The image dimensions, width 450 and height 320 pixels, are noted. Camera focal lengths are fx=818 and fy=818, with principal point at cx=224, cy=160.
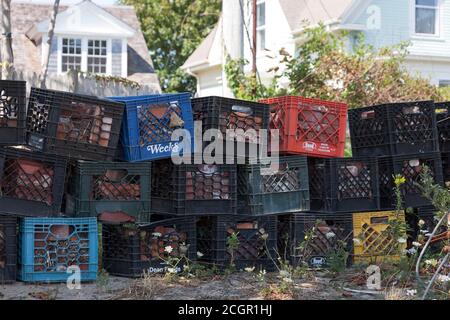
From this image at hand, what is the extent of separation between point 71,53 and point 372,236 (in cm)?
2106

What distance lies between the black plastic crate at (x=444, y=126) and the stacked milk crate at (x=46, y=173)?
3.63 m

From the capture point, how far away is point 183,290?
7164 millimetres

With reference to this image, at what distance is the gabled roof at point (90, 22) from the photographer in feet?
90.9

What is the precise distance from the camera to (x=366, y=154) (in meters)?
8.81

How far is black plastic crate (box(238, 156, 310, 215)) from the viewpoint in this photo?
800 cm

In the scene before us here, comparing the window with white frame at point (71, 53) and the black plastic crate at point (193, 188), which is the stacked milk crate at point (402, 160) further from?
the window with white frame at point (71, 53)

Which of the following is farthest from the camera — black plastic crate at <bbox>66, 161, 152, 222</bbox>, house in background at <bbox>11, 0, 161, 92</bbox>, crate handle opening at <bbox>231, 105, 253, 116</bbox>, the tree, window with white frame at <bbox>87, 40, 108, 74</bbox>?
the tree

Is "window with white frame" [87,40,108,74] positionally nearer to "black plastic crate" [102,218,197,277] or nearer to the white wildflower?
"black plastic crate" [102,218,197,277]

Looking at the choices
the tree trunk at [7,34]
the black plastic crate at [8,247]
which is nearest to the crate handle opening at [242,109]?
the black plastic crate at [8,247]

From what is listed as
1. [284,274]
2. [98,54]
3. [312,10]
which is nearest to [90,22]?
[98,54]

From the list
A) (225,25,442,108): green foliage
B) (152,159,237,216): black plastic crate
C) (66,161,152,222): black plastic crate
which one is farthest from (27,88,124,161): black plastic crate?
(225,25,442,108): green foliage

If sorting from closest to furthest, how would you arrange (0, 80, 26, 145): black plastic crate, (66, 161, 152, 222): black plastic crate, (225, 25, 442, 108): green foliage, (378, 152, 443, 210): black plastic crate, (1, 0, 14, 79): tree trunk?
(0, 80, 26, 145): black plastic crate < (66, 161, 152, 222): black plastic crate < (378, 152, 443, 210): black plastic crate < (1, 0, 14, 79): tree trunk < (225, 25, 442, 108): green foliage

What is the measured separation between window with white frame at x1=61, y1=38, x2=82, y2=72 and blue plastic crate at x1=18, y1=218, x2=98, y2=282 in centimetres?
2078

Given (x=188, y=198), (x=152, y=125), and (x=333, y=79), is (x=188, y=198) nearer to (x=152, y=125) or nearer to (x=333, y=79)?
(x=152, y=125)
